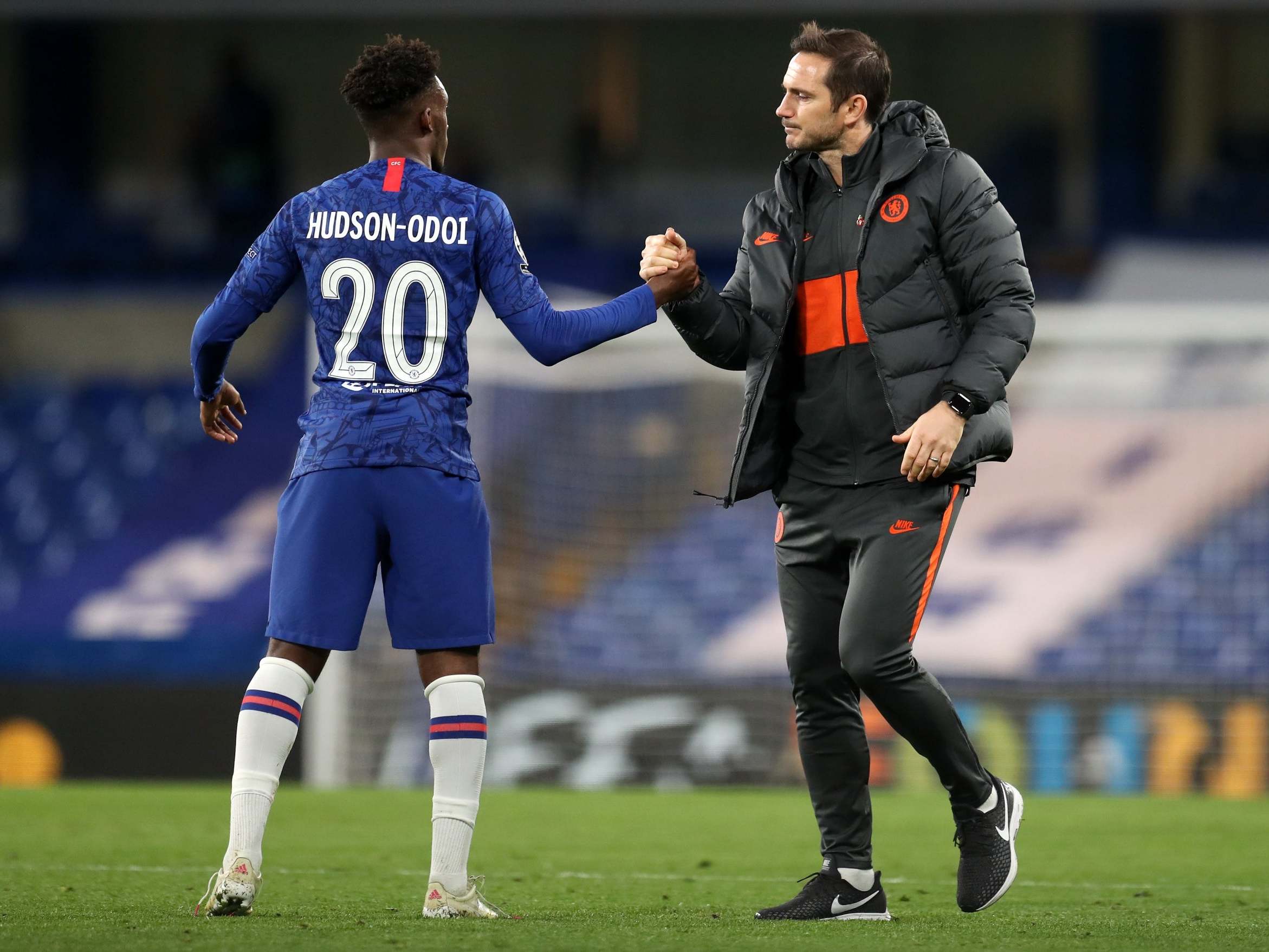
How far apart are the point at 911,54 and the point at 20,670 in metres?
10.3

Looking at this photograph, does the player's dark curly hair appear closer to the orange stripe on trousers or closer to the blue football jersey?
the blue football jersey

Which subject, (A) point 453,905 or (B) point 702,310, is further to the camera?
(B) point 702,310

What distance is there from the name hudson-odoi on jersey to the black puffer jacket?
1.92ft

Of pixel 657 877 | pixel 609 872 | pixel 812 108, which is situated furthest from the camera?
pixel 609 872

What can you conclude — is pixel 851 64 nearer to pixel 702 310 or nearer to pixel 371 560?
pixel 702 310

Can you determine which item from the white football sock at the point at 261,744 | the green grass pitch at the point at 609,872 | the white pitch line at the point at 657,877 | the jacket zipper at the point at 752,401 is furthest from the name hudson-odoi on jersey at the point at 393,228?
the white pitch line at the point at 657,877

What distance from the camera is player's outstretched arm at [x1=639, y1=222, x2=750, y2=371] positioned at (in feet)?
14.0

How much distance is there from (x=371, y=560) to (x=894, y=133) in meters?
1.61

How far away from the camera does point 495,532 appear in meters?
Result: 9.83

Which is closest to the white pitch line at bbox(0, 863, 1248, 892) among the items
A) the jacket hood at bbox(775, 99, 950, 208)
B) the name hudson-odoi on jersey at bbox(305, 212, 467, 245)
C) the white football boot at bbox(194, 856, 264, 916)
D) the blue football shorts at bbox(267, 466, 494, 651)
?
the white football boot at bbox(194, 856, 264, 916)

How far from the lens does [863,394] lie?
14.4ft

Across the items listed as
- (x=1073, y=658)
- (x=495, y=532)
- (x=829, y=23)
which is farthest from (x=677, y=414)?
(x=829, y=23)

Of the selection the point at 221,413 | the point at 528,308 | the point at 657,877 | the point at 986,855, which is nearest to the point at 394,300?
the point at 528,308

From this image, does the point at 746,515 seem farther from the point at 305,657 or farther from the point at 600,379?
the point at 305,657
